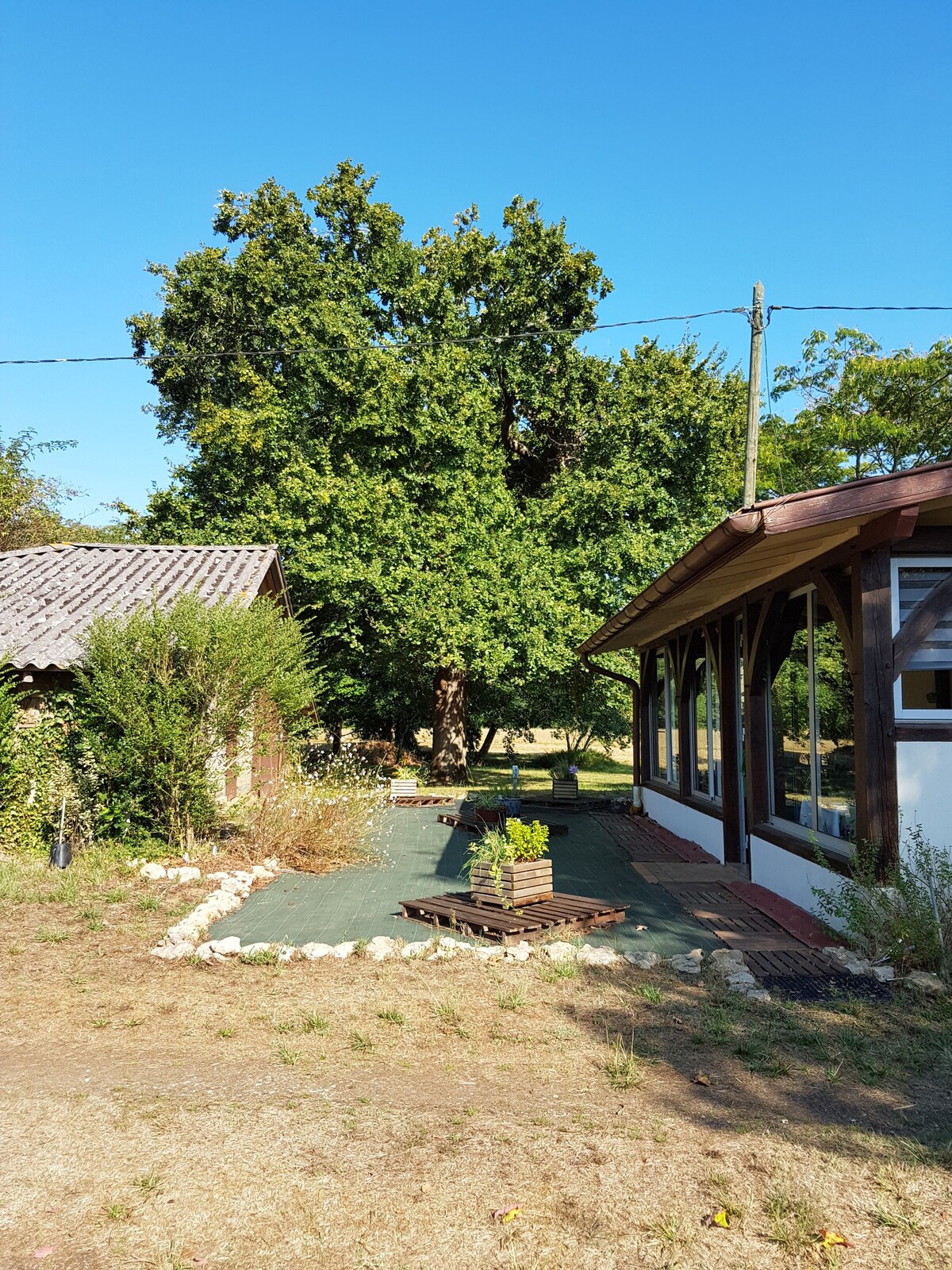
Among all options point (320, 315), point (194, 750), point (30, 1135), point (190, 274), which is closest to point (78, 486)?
point (190, 274)

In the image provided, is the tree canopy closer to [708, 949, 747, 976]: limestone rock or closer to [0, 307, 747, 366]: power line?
[0, 307, 747, 366]: power line

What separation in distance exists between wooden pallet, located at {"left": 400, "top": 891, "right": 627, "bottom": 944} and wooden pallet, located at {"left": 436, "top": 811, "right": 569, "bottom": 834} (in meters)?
4.53

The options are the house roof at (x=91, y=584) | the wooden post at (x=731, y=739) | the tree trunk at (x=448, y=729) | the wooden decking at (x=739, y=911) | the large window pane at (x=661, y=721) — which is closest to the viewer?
the wooden decking at (x=739, y=911)

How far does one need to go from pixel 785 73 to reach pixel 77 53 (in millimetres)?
9591

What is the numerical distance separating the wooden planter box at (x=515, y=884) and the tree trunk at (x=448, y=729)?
14379 mm

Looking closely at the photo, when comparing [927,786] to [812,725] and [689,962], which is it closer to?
[812,725]

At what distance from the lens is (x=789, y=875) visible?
7.97 m

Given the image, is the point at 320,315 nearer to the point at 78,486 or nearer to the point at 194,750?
the point at 194,750

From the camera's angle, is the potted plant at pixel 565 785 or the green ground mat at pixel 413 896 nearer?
the green ground mat at pixel 413 896

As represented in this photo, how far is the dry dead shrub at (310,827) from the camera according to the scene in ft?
35.0

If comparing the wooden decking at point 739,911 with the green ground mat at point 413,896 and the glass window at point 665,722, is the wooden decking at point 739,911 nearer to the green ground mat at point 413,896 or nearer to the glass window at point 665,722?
the green ground mat at point 413,896

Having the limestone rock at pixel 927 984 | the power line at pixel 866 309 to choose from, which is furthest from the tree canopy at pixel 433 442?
the limestone rock at pixel 927 984

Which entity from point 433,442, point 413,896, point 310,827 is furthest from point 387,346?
point 413,896

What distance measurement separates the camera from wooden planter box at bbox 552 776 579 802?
16703 millimetres
